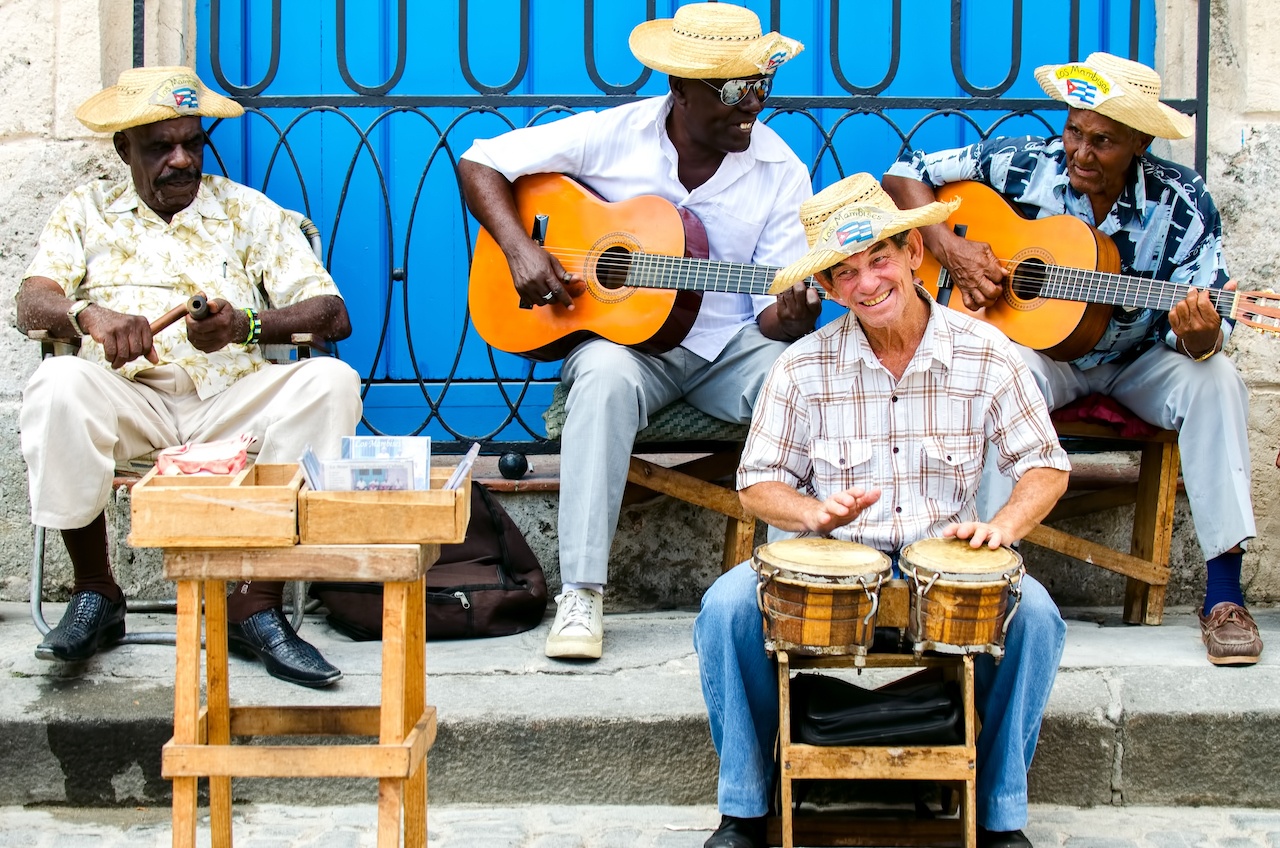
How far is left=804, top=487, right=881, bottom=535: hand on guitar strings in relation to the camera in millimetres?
2695

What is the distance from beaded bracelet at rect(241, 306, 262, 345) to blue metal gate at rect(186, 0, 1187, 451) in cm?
84

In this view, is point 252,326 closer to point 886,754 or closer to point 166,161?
point 166,161

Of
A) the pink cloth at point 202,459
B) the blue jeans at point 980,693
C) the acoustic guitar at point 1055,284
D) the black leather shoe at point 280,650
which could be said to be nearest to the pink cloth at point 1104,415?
the acoustic guitar at point 1055,284

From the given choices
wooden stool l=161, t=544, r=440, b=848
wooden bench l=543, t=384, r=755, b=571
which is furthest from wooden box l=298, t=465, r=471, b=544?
wooden bench l=543, t=384, r=755, b=571

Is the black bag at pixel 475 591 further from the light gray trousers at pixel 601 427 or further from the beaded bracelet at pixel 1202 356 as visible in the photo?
the beaded bracelet at pixel 1202 356

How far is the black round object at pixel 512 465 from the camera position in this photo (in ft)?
14.0

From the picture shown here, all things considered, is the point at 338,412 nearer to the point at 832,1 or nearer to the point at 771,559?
the point at 771,559

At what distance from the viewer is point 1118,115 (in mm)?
3803

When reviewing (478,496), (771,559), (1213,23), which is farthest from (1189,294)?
(478,496)

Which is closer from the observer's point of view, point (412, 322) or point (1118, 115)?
point (1118, 115)

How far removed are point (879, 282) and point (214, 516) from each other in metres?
1.38

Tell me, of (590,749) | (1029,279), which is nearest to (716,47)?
(1029,279)

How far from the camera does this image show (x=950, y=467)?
2.94 m

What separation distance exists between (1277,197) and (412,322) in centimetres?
279
